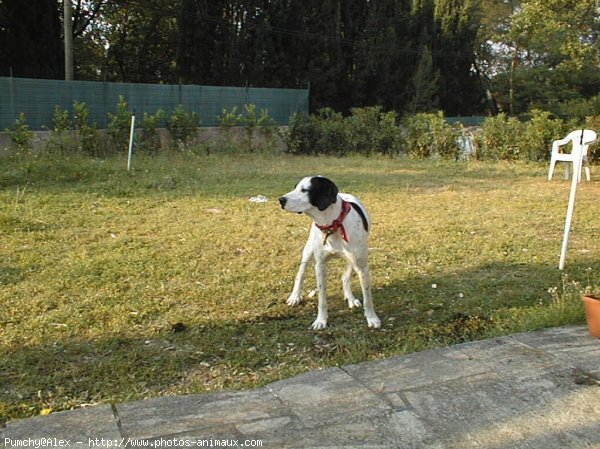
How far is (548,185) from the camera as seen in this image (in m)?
10.7

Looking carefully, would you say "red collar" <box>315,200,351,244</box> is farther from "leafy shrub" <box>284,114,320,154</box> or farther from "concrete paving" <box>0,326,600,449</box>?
"leafy shrub" <box>284,114,320,154</box>

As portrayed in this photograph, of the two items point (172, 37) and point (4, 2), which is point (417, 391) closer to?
point (4, 2)

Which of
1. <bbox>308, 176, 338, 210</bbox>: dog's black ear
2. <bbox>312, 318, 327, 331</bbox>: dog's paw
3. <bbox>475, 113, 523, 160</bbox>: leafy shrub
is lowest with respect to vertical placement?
<bbox>312, 318, 327, 331</bbox>: dog's paw

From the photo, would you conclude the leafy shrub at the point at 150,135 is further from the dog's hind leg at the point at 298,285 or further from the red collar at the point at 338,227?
the red collar at the point at 338,227

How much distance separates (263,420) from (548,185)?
9747mm

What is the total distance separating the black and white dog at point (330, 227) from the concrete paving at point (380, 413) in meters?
0.81

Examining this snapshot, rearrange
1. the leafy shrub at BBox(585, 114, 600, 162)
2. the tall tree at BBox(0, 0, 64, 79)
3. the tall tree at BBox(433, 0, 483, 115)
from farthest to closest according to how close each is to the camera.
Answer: the tall tree at BBox(433, 0, 483, 115)
the tall tree at BBox(0, 0, 64, 79)
the leafy shrub at BBox(585, 114, 600, 162)

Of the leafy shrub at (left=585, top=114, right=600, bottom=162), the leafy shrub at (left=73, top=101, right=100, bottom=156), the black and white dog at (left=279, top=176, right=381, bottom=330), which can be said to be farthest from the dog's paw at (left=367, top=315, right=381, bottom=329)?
the leafy shrub at (left=585, top=114, right=600, bottom=162)

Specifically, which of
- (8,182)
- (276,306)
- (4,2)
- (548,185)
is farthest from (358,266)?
(4,2)

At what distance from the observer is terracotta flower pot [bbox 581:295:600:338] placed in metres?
3.14

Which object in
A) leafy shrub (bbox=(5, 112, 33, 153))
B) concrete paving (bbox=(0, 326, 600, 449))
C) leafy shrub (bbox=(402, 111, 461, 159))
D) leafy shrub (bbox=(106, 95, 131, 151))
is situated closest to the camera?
concrete paving (bbox=(0, 326, 600, 449))

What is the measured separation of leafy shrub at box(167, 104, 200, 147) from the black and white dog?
1178cm

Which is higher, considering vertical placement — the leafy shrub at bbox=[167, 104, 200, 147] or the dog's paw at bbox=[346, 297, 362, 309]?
the leafy shrub at bbox=[167, 104, 200, 147]

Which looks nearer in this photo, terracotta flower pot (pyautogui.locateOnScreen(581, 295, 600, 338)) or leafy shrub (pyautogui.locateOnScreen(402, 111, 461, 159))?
terracotta flower pot (pyautogui.locateOnScreen(581, 295, 600, 338))
